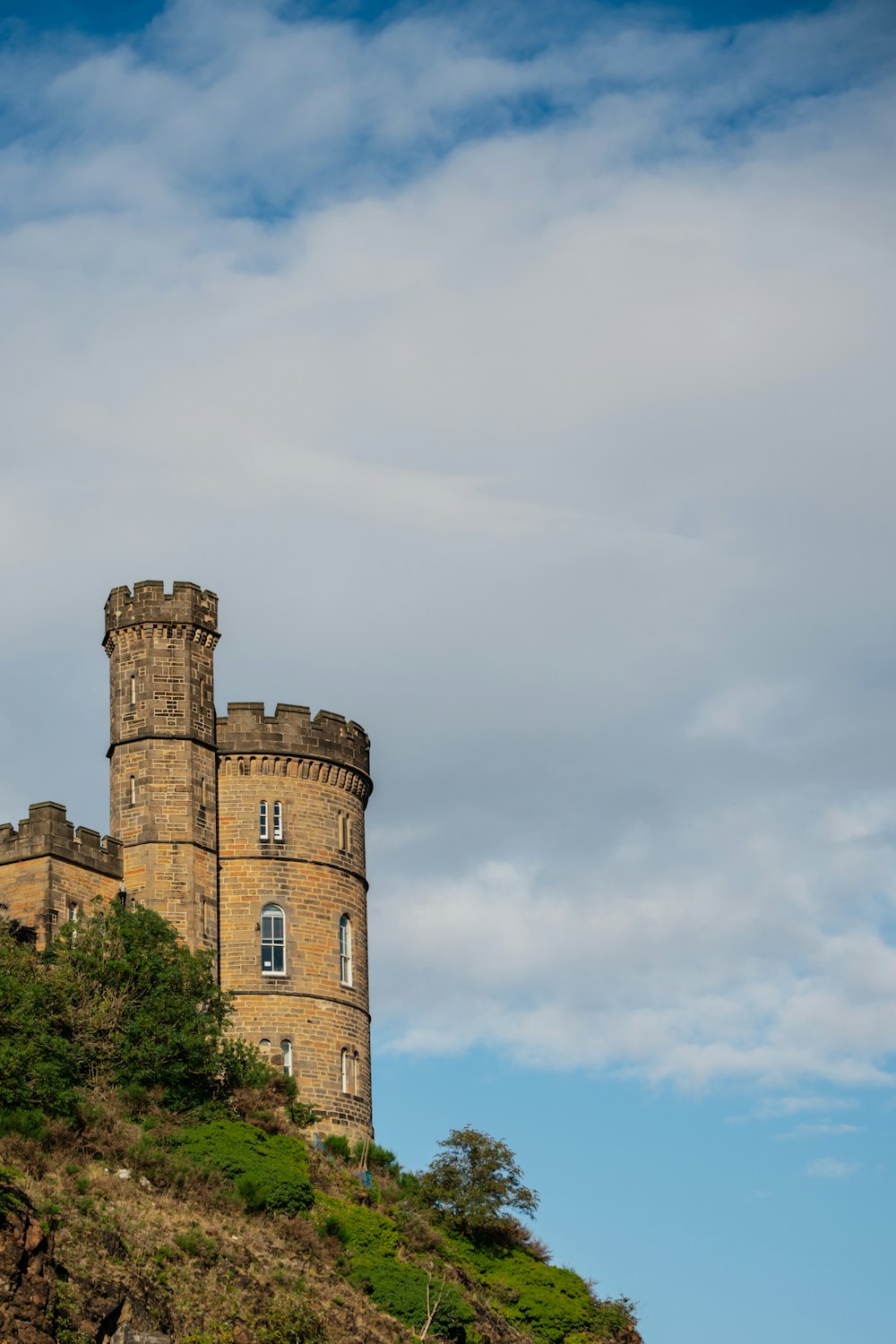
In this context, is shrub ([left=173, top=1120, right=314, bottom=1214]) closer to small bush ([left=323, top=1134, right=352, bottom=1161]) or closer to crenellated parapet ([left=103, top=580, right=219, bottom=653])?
small bush ([left=323, top=1134, right=352, bottom=1161])

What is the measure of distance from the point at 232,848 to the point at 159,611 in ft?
25.4

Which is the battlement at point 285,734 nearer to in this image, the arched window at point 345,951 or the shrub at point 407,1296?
the arched window at point 345,951

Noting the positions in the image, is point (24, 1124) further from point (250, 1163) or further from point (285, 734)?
point (285, 734)

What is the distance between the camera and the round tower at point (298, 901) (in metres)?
61.1

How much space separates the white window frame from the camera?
61.7m

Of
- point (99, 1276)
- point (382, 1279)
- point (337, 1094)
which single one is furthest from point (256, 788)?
point (99, 1276)

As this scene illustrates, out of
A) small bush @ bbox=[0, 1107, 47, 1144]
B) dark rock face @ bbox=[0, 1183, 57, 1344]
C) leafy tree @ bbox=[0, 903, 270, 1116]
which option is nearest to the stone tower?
leafy tree @ bbox=[0, 903, 270, 1116]

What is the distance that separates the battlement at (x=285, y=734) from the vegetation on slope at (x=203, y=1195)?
9.09m

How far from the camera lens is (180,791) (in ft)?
203

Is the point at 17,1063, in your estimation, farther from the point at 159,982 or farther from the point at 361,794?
the point at 361,794

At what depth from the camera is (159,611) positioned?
63.8 m

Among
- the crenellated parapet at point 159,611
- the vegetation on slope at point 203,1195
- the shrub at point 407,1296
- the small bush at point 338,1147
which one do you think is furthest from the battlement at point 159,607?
the shrub at point 407,1296

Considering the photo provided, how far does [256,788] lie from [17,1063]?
16.6 metres

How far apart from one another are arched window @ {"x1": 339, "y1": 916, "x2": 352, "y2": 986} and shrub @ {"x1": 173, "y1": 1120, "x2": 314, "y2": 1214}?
10424 millimetres
